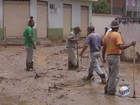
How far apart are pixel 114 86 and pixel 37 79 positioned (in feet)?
10.7

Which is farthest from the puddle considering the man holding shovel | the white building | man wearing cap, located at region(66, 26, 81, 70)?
the white building

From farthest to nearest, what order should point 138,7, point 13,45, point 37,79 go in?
point 138,7
point 13,45
point 37,79

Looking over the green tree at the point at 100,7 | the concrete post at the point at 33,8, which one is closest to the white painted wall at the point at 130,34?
the concrete post at the point at 33,8

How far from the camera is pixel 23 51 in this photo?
73.7 feet

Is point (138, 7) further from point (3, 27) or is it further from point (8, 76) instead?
point (8, 76)

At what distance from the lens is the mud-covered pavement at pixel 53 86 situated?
33.0ft


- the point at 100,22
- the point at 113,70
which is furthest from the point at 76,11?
the point at 113,70

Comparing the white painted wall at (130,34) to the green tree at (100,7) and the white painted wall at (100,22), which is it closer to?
the white painted wall at (100,22)

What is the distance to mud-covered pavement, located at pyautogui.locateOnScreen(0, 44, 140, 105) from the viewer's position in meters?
10.0

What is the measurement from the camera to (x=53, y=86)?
11820mm

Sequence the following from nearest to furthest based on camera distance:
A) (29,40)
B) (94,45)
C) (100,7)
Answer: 1. (94,45)
2. (29,40)
3. (100,7)

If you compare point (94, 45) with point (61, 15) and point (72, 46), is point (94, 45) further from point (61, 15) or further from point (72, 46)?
point (61, 15)

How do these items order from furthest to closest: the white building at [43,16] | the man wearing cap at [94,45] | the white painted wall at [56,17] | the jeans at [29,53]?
the white painted wall at [56,17] → the white building at [43,16] → the jeans at [29,53] → the man wearing cap at [94,45]

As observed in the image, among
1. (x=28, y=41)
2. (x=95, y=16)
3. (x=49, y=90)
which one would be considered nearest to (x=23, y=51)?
(x=28, y=41)
